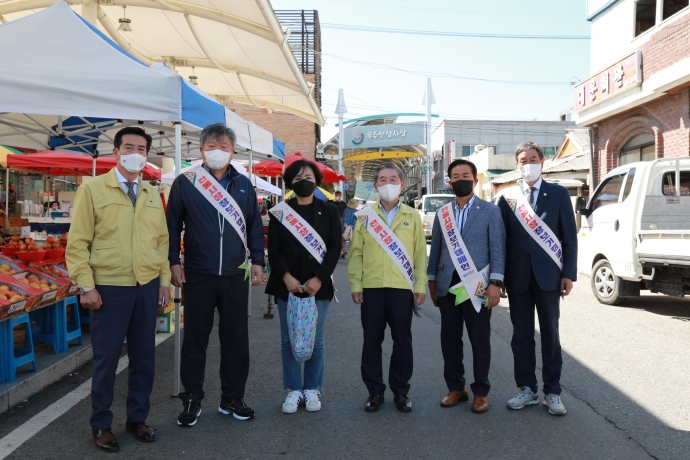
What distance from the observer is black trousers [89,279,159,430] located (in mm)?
3539

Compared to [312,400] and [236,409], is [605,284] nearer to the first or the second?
[312,400]

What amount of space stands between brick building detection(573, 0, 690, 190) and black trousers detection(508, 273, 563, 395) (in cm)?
1089

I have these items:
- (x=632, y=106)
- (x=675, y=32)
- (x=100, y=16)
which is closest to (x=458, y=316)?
(x=100, y=16)

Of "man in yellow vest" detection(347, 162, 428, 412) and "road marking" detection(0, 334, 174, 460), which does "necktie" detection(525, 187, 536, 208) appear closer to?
"man in yellow vest" detection(347, 162, 428, 412)

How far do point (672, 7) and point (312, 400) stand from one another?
15.0 metres

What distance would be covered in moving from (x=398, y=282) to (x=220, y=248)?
52.0 inches

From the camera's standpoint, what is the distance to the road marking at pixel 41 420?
3549 millimetres

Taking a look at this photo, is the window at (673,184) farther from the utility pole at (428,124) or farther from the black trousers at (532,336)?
the utility pole at (428,124)

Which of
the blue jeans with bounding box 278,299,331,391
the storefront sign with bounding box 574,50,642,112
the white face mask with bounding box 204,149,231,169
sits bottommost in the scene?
the blue jeans with bounding box 278,299,331,391

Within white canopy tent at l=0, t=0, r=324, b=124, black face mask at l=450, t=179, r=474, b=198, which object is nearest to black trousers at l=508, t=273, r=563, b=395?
black face mask at l=450, t=179, r=474, b=198

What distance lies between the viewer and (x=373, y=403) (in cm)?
420

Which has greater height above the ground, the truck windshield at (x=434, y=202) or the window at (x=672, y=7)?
the window at (x=672, y=7)

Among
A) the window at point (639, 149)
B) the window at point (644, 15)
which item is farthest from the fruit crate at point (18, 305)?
the window at point (644, 15)

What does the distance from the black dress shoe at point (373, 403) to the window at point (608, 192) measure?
6.26 metres
